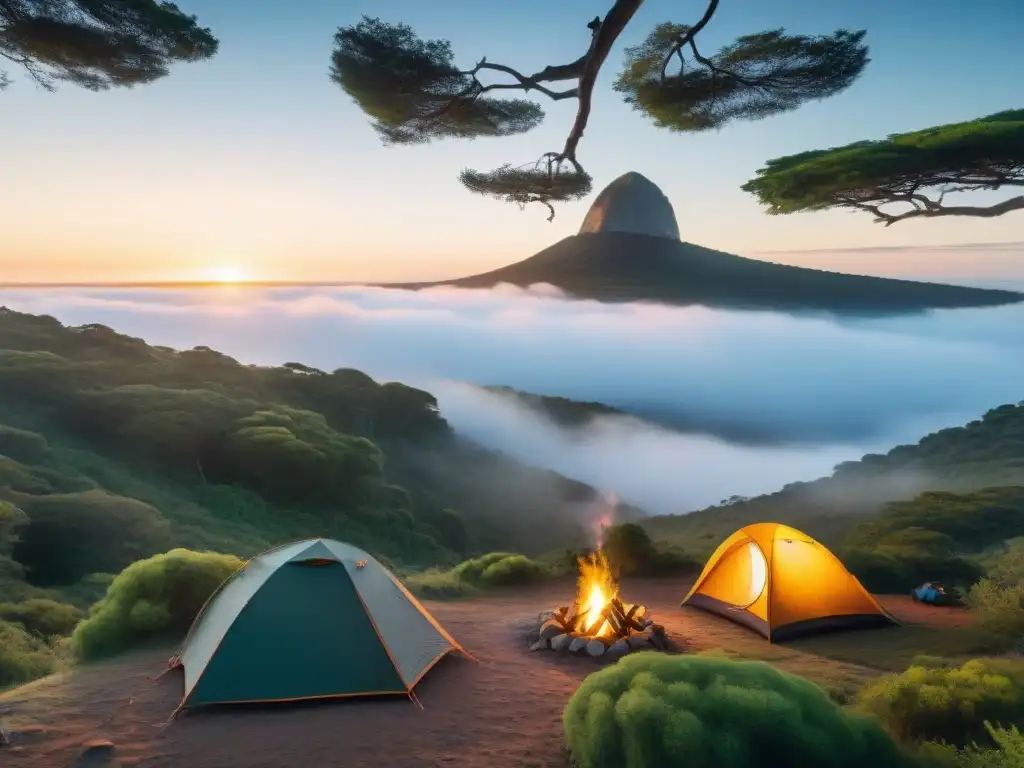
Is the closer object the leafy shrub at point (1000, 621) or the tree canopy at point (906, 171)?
the leafy shrub at point (1000, 621)

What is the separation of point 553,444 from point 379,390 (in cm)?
1235

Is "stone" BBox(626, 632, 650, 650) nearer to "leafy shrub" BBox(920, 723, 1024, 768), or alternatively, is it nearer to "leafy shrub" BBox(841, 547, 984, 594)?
"leafy shrub" BBox(920, 723, 1024, 768)

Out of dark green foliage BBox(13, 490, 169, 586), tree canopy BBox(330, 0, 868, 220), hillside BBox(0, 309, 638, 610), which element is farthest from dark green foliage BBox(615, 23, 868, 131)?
dark green foliage BBox(13, 490, 169, 586)

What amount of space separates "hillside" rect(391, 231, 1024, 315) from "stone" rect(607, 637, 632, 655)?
3359 cm

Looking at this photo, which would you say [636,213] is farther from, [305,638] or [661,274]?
[305,638]

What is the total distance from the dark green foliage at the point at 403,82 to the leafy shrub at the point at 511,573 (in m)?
8.59

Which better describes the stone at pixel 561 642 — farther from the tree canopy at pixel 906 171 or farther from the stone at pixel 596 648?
the tree canopy at pixel 906 171

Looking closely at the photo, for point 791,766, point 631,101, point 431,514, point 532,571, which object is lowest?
point 431,514

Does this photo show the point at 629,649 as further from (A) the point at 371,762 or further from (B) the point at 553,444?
(B) the point at 553,444

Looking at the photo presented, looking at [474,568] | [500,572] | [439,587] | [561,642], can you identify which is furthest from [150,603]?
[500,572]

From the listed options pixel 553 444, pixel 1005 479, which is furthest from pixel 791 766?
pixel 553 444

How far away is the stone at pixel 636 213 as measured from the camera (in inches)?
2294

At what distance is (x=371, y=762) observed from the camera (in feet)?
17.6

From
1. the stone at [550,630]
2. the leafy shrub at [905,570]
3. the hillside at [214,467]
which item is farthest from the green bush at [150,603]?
the leafy shrub at [905,570]
